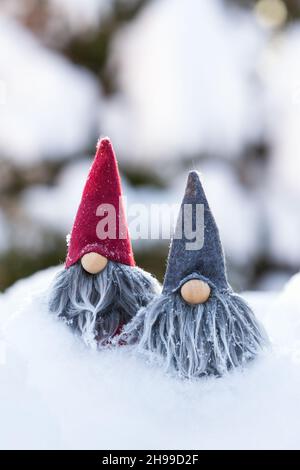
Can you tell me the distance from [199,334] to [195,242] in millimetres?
78

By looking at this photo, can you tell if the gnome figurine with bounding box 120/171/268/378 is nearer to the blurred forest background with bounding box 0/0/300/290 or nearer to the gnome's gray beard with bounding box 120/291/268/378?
the gnome's gray beard with bounding box 120/291/268/378

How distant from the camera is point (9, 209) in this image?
61.0 inches

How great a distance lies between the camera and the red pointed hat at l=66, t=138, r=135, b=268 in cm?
58

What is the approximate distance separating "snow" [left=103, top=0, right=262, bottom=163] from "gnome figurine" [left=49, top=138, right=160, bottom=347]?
0.85m

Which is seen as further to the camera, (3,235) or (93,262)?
(3,235)

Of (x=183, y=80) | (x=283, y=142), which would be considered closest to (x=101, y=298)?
(x=183, y=80)

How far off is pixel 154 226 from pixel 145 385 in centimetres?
72

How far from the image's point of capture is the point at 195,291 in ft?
1.79

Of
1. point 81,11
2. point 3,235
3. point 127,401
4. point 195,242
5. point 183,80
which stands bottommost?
point 127,401

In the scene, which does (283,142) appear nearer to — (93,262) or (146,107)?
(146,107)

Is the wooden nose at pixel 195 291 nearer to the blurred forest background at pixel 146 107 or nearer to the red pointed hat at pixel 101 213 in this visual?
the red pointed hat at pixel 101 213

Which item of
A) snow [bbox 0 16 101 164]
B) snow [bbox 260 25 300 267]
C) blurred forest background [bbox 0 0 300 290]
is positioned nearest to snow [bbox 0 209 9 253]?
blurred forest background [bbox 0 0 300 290]

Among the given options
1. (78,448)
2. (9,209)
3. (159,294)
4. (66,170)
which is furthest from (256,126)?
(78,448)

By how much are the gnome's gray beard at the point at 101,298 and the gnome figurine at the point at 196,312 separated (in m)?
0.03
